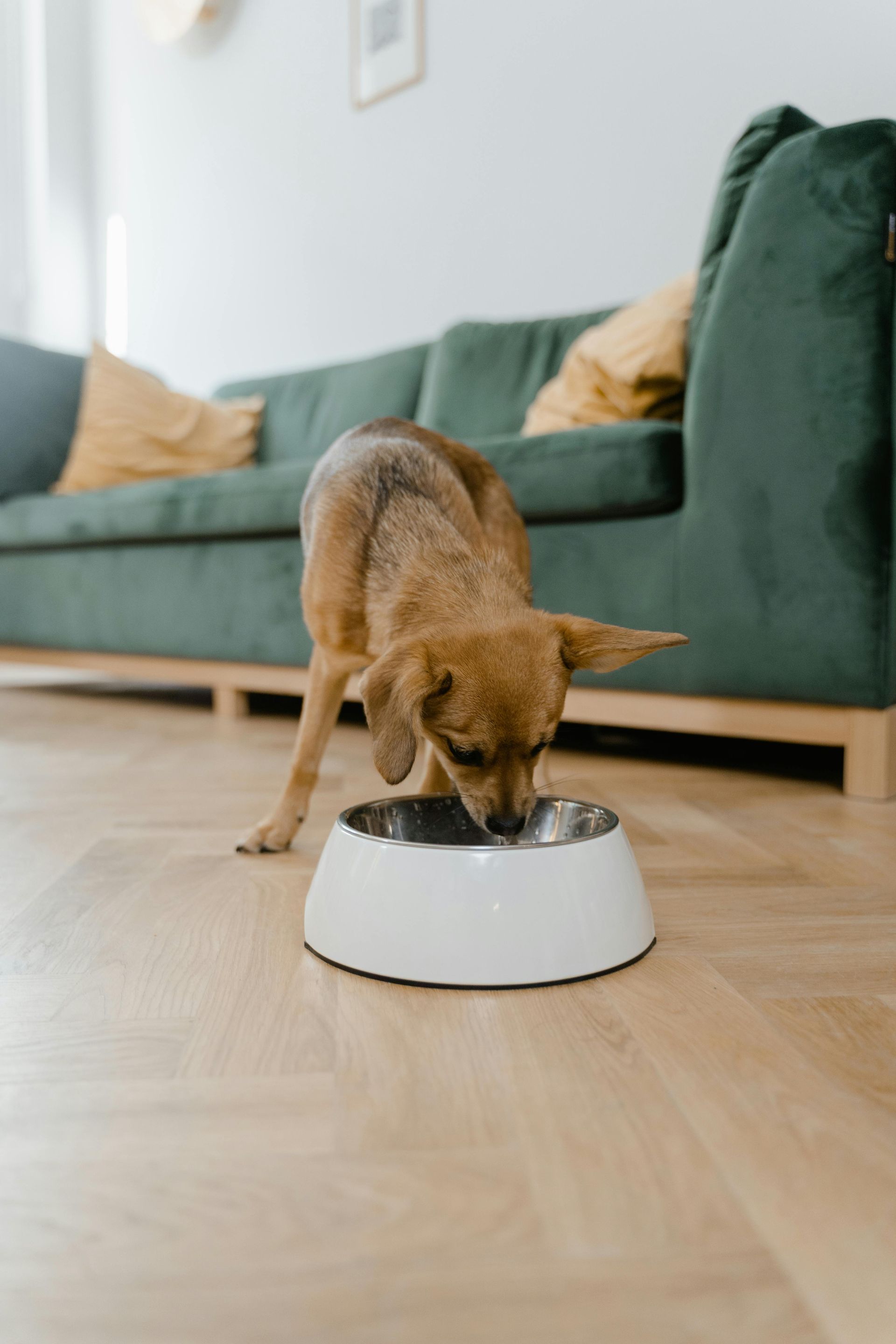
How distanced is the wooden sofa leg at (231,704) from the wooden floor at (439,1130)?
1.81 meters

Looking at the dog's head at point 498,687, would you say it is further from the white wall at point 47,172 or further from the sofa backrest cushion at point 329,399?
the white wall at point 47,172

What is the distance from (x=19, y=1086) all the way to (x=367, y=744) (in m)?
1.93

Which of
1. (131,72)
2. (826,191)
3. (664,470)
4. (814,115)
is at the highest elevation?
(131,72)

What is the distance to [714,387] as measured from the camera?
210 cm

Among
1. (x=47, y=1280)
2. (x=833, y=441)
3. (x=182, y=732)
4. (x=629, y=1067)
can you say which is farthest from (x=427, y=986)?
(x=182, y=732)

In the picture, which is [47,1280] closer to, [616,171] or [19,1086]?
[19,1086]

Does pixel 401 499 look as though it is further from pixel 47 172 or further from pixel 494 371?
pixel 47 172

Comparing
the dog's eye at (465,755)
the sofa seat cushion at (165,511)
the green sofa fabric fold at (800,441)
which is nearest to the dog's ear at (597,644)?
the dog's eye at (465,755)

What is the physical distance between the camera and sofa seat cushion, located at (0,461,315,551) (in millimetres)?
2799

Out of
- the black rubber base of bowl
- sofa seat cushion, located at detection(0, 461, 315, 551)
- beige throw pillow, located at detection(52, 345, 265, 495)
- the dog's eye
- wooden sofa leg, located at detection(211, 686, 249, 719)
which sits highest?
beige throw pillow, located at detection(52, 345, 265, 495)

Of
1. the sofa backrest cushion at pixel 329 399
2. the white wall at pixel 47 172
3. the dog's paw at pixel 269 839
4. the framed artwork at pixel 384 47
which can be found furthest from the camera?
the white wall at pixel 47 172

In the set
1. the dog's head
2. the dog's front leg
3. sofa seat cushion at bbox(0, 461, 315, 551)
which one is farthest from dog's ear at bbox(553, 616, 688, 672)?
sofa seat cushion at bbox(0, 461, 315, 551)

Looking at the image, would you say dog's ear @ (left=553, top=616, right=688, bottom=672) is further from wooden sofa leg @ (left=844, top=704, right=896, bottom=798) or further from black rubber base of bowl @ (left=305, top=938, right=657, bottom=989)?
wooden sofa leg @ (left=844, top=704, right=896, bottom=798)

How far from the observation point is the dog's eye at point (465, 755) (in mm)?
1341
